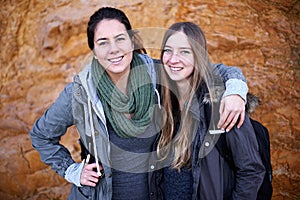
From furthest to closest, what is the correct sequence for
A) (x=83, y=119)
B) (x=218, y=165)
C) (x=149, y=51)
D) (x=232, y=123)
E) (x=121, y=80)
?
(x=149, y=51), (x=121, y=80), (x=83, y=119), (x=218, y=165), (x=232, y=123)

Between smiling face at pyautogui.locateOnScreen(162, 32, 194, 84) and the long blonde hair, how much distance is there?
0.02m

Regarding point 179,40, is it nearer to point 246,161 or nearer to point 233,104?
point 233,104

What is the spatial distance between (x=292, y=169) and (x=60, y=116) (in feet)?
7.83

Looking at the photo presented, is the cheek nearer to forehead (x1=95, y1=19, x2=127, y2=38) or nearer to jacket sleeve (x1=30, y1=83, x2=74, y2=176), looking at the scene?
forehead (x1=95, y1=19, x2=127, y2=38)

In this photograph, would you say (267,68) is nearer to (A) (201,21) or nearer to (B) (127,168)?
(A) (201,21)

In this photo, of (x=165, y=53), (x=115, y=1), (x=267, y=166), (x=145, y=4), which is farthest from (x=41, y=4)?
(x=267, y=166)

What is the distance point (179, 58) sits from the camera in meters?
1.92

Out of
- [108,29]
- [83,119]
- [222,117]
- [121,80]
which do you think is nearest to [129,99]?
[121,80]

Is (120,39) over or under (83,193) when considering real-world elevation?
over

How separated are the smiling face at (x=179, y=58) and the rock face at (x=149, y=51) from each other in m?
1.51

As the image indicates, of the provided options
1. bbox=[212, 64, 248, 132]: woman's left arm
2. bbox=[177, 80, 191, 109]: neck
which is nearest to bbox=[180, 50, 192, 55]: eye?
bbox=[177, 80, 191, 109]: neck

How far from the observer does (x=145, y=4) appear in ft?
11.7

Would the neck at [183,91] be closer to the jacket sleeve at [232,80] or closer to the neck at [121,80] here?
the jacket sleeve at [232,80]

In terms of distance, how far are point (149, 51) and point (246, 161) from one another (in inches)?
76.1
